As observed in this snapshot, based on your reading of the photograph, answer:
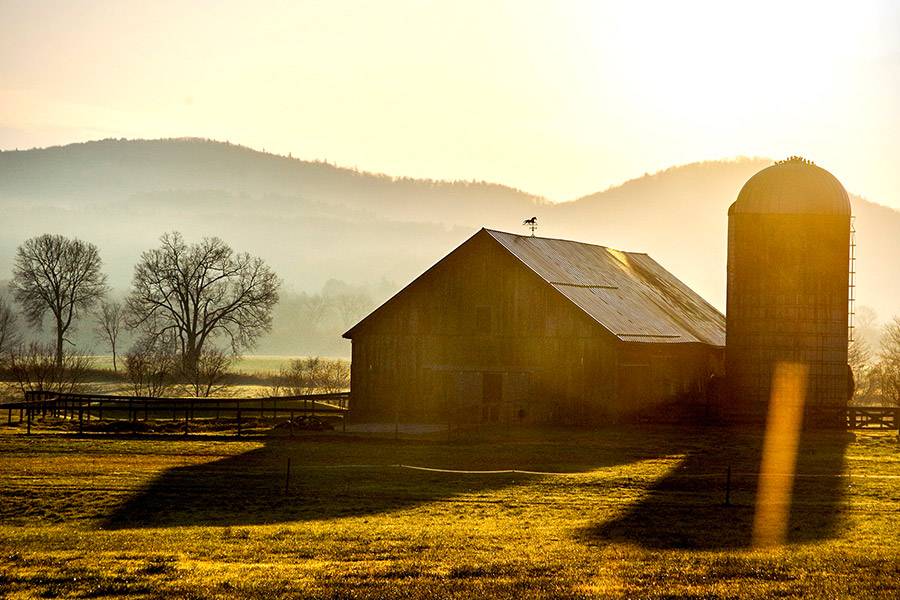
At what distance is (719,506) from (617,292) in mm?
31155

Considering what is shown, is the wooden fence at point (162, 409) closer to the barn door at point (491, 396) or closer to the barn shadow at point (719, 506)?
the barn door at point (491, 396)

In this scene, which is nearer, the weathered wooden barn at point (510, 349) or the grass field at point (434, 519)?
the grass field at point (434, 519)

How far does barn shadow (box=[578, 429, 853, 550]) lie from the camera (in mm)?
23875

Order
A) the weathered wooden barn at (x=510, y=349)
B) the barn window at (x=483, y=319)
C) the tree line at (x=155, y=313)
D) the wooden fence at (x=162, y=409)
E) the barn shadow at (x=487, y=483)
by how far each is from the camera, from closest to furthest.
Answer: the barn shadow at (x=487, y=483), the wooden fence at (x=162, y=409), the weathered wooden barn at (x=510, y=349), the barn window at (x=483, y=319), the tree line at (x=155, y=313)

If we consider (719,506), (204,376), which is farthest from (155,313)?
(719,506)

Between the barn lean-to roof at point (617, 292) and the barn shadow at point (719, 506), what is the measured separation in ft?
42.0

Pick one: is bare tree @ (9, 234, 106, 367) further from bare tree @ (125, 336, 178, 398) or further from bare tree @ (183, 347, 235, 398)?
bare tree @ (183, 347, 235, 398)

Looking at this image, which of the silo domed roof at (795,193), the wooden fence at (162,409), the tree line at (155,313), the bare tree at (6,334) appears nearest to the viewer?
the wooden fence at (162,409)

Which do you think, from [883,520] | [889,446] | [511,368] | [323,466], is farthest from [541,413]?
[883,520]

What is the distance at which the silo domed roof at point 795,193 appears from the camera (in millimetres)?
51625

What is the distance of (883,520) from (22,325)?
187030 millimetres

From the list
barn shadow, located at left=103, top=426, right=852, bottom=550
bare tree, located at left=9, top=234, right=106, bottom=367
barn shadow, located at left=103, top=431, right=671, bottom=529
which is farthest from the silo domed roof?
bare tree, located at left=9, top=234, right=106, bottom=367

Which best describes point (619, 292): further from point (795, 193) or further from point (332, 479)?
point (332, 479)

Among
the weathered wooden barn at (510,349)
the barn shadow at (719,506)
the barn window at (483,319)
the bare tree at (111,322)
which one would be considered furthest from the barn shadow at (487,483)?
the bare tree at (111,322)
